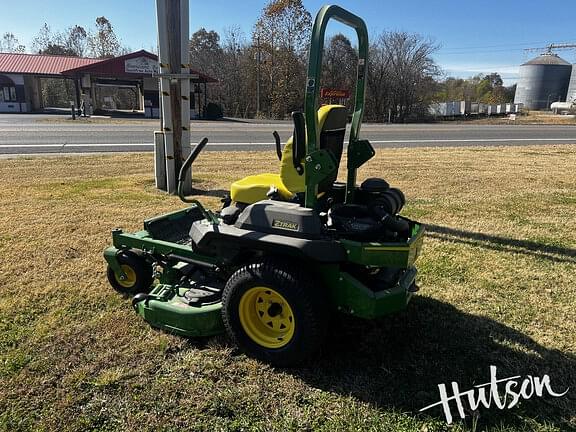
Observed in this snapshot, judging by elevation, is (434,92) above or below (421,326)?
above

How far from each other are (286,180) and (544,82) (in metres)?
69.7

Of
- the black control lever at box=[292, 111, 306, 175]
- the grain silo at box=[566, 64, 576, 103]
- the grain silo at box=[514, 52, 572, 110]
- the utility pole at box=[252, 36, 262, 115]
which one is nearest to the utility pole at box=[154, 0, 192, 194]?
the black control lever at box=[292, 111, 306, 175]

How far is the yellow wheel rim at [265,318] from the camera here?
293cm

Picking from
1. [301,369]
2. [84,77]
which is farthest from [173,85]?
Result: [84,77]

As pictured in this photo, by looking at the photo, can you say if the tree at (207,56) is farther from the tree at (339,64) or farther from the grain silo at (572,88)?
the grain silo at (572,88)

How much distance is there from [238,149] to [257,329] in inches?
432

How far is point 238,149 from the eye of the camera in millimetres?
13648

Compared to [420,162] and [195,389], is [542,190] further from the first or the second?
[195,389]

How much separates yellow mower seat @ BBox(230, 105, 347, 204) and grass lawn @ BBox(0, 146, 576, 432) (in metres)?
1.02

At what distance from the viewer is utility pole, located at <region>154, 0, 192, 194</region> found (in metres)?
6.95

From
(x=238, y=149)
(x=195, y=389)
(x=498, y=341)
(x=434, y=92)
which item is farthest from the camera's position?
(x=434, y=92)

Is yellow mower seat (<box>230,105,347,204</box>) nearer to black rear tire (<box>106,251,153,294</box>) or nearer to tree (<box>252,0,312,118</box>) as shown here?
black rear tire (<box>106,251,153,294</box>)

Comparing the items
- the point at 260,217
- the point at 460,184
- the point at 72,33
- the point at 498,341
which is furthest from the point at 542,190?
the point at 72,33

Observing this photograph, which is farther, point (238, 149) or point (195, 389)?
point (238, 149)
